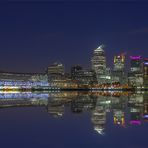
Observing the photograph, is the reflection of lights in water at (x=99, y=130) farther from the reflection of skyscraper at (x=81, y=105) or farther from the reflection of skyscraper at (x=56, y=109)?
the reflection of skyscraper at (x=81, y=105)

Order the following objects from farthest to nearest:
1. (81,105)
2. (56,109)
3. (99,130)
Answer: (81,105), (56,109), (99,130)

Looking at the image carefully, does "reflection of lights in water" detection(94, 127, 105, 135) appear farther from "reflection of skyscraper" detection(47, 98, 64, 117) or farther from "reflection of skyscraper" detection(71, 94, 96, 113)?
"reflection of skyscraper" detection(71, 94, 96, 113)

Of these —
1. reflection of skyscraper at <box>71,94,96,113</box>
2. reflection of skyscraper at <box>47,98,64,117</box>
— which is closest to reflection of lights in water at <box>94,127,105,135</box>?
reflection of skyscraper at <box>47,98,64,117</box>

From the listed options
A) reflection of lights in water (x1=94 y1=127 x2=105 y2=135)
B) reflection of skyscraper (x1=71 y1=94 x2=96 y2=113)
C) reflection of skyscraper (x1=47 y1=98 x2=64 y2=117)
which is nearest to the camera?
reflection of lights in water (x1=94 y1=127 x2=105 y2=135)

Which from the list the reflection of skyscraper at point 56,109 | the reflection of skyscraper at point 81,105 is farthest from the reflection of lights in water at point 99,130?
the reflection of skyscraper at point 81,105

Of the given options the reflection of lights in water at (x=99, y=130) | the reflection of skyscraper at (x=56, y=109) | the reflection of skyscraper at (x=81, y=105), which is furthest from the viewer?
the reflection of skyscraper at (x=81, y=105)

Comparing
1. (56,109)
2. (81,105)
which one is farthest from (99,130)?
(81,105)

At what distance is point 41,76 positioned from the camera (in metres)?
156

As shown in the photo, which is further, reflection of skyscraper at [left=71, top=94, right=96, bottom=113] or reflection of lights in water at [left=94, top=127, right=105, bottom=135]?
reflection of skyscraper at [left=71, top=94, right=96, bottom=113]

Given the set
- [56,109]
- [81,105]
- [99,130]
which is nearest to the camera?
[99,130]

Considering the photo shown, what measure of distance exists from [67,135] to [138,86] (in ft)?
474

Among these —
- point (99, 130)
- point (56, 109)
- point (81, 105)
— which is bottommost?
point (99, 130)

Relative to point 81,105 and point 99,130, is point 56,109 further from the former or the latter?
point 99,130

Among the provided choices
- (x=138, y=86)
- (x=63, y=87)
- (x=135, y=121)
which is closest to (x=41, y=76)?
(x=63, y=87)
